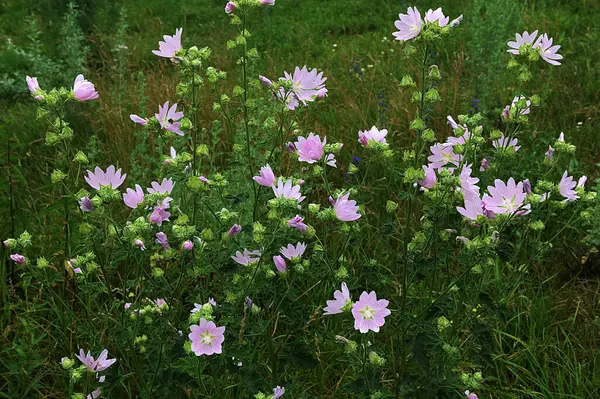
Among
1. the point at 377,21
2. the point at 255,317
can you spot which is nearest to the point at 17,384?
the point at 255,317

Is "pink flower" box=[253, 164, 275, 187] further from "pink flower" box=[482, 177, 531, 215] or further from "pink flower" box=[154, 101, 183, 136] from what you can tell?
"pink flower" box=[482, 177, 531, 215]

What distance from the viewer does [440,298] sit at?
5.60ft

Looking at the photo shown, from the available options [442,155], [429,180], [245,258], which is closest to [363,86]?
[442,155]

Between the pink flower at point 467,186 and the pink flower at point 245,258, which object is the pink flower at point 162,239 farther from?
the pink flower at point 467,186

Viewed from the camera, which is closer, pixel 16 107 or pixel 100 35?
pixel 16 107

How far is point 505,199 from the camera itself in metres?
1.60

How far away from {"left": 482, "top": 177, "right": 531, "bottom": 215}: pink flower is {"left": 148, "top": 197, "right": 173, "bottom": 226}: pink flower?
820mm

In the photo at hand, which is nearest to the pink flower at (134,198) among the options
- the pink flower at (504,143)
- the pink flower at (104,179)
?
the pink flower at (104,179)

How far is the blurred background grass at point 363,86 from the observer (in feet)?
8.02

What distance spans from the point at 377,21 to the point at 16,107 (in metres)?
3.49

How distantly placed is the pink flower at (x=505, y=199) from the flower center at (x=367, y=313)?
0.38 meters

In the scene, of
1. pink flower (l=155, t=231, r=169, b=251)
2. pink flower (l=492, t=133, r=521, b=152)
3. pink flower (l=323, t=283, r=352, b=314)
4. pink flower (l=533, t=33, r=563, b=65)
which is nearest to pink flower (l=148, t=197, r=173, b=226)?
pink flower (l=155, t=231, r=169, b=251)

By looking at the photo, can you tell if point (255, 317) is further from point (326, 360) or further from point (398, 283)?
point (398, 283)

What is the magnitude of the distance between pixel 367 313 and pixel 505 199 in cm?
44
